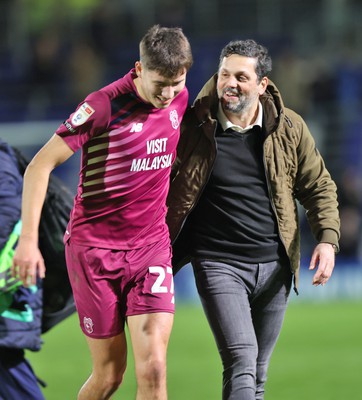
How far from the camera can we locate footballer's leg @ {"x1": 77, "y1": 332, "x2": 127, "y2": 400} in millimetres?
6355

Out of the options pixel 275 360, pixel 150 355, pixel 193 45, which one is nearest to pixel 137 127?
pixel 150 355

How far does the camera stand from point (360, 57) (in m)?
20.6

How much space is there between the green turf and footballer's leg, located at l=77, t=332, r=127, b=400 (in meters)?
3.00

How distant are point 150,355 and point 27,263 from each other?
948mm

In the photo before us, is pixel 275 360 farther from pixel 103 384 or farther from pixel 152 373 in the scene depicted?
pixel 152 373

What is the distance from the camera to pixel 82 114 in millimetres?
5965

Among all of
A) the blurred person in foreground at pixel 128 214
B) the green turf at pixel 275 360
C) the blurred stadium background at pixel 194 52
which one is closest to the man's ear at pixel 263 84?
the blurred person in foreground at pixel 128 214

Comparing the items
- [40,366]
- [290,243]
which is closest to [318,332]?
[40,366]

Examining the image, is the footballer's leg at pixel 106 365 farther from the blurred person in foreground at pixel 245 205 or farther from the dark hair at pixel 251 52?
the dark hair at pixel 251 52

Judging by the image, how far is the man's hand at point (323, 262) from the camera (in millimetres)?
6566

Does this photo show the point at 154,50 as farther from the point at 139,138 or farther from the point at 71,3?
the point at 71,3

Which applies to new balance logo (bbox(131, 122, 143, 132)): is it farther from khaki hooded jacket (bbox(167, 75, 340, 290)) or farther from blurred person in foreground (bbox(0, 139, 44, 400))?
blurred person in foreground (bbox(0, 139, 44, 400))

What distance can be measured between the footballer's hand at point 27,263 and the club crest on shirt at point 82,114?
2.34 feet

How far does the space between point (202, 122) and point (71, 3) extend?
1567cm
